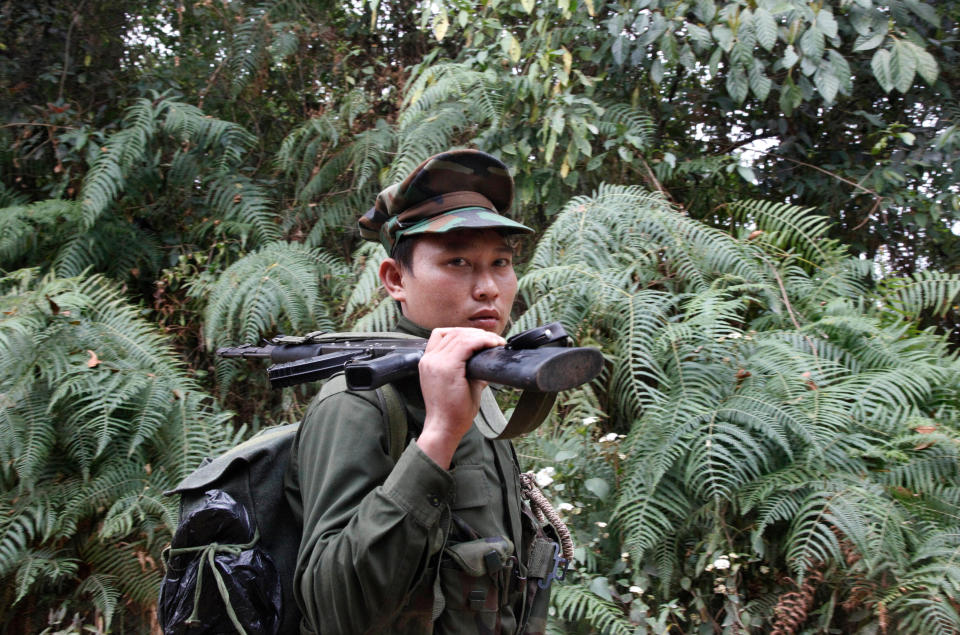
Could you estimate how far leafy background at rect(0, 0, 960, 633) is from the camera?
11.1ft

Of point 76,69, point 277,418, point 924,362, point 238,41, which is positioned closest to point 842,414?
point 924,362

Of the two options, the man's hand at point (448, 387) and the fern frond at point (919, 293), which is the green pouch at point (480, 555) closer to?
the man's hand at point (448, 387)

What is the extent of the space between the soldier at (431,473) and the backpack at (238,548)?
5 cm

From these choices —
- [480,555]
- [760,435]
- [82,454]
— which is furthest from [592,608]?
[82,454]

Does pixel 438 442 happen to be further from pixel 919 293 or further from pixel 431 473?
pixel 919 293

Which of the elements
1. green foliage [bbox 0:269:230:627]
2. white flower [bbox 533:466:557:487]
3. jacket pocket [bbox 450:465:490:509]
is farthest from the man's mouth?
green foliage [bbox 0:269:230:627]

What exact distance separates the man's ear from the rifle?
0.52ft

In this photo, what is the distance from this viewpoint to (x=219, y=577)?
5.21 feet

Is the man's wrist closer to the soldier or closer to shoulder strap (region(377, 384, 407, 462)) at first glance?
the soldier

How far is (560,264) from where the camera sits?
425 centimetres

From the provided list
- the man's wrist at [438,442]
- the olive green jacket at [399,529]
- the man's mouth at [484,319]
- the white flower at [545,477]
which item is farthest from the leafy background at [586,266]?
the man's wrist at [438,442]

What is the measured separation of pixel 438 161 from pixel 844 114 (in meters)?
4.14

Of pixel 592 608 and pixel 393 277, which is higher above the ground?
pixel 393 277

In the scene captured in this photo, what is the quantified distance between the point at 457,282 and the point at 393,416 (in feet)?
1.23
